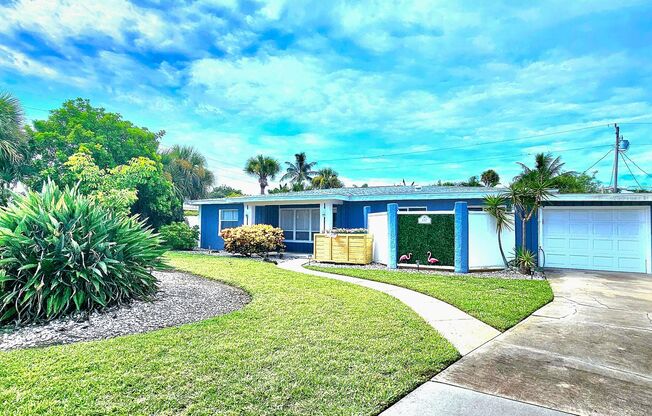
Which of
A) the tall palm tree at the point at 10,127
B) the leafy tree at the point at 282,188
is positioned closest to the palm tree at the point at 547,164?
the leafy tree at the point at 282,188

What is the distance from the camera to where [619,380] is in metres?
3.50

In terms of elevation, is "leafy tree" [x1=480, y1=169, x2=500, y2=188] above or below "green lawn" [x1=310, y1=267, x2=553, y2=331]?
above

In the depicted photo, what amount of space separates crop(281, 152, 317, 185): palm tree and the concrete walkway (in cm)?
3560

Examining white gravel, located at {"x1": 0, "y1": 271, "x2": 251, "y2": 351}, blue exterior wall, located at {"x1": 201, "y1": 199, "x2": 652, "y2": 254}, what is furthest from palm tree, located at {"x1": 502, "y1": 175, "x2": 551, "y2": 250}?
white gravel, located at {"x1": 0, "y1": 271, "x2": 251, "y2": 351}

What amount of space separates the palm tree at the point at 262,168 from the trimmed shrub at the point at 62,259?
30.1 m

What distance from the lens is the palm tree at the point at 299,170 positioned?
4344 cm

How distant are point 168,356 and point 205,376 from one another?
0.74 m

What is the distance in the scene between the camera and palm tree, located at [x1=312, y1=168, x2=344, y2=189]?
38219mm

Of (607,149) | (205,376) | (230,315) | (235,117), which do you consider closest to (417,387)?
(205,376)

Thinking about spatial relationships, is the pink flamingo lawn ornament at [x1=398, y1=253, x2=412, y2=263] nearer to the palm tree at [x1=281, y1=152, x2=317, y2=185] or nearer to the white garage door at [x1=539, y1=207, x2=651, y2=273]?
the white garage door at [x1=539, y1=207, x2=651, y2=273]

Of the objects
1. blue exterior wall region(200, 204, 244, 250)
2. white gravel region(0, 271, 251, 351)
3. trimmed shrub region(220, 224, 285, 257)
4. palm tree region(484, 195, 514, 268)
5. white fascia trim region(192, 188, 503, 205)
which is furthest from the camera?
blue exterior wall region(200, 204, 244, 250)

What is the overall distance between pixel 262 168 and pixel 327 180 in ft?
23.7

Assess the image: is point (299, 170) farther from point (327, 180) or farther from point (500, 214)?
point (500, 214)

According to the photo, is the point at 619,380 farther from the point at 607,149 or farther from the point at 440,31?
the point at 607,149
